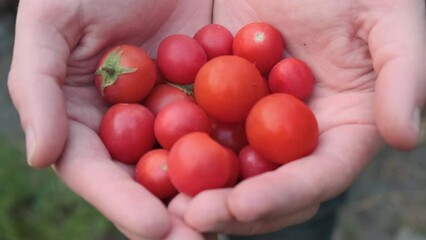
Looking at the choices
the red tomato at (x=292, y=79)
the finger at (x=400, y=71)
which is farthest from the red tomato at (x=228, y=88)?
the finger at (x=400, y=71)

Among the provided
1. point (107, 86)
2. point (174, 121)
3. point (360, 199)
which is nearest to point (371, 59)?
point (174, 121)

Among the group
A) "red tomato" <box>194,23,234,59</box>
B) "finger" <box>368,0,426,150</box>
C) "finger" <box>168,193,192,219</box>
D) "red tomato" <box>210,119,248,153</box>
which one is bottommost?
"red tomato" <box>210,119,248,153</box>

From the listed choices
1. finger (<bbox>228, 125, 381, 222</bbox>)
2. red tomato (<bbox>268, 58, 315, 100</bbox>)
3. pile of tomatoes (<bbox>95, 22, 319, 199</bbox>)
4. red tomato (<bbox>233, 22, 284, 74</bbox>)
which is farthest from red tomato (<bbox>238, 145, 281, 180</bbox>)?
red tomato (<bbox>233, 22, 284, 74</bbox>)

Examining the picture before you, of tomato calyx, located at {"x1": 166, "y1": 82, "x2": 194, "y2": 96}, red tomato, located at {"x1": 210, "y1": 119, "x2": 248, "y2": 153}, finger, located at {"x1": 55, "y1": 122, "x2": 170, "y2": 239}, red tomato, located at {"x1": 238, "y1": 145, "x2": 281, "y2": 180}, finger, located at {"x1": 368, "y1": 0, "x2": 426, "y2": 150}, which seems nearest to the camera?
finger, located at {"x1": 55, "y1": 122, "x2": 170, "y2": 239}

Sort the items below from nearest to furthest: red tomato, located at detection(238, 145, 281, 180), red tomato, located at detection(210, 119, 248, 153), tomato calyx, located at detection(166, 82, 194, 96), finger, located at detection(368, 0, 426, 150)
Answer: finger, located at detection(368, 0, 426, 150) → red tomato, located at detection(238, 145, 281, 180) → red tomato, located at detection(210, 119, 248, 153) → tomato calyx, located at detection(166, 82, 194, 96)

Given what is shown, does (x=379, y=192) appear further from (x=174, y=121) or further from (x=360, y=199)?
(x=174, y=121)

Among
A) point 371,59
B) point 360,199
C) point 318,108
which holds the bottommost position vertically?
point 360,199

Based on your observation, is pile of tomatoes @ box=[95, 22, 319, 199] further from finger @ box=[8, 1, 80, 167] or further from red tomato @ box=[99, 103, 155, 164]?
finger @ box=[8, 1, 80, 167]
